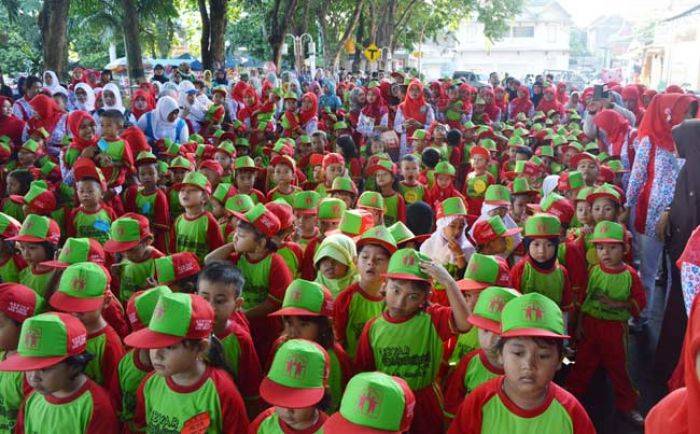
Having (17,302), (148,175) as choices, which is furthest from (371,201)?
(17,302)

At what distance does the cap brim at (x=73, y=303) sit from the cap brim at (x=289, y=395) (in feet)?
4.43

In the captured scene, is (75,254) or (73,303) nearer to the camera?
(73,303)

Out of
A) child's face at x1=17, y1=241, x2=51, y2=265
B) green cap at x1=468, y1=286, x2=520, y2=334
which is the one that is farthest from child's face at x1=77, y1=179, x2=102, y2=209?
green cap at x1=468, y1=286, x2=520, y2=334

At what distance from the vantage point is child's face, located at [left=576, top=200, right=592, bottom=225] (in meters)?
5.69

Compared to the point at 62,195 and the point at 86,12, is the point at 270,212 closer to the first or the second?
the point at 62,195

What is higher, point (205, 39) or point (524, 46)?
point (524, 46)

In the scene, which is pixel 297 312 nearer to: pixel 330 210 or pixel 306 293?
pixel 306 293

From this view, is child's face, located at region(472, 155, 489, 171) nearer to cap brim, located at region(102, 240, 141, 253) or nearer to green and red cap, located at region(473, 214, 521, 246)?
green and red cap, located at region(473, 214, 521, 246)

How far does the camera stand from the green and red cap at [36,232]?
181 inches

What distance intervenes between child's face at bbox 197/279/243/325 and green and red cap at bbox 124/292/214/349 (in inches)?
22.0

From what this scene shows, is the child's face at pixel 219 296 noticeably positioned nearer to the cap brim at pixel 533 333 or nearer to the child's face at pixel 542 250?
the cap brim at pixel 533 333

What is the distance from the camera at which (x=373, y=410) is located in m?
2.40

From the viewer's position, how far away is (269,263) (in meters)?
4.57

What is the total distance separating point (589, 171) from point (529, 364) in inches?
190
